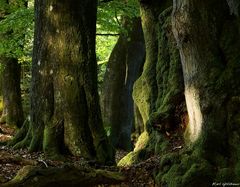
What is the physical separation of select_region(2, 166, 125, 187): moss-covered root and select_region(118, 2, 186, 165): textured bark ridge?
166 centimetres

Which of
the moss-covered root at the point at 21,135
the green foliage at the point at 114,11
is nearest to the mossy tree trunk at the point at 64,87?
the moss-covered root at the point at 21,135

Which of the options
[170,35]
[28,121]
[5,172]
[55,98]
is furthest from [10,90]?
[5,172]

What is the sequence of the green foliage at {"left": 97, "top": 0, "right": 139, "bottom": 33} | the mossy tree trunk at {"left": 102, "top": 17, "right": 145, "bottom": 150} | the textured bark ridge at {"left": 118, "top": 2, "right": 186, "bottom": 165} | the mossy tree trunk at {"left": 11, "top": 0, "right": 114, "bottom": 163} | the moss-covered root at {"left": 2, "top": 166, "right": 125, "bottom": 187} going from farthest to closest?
the mossy tree trunk at {"left": 102, "top": 17, "right": 145, "bottom": 150} → the green foliage at {"left": 97, "top": 0, "right": 139, "bottom": 33} → the mossy tree trunk at {"left": 11, "top": 0, "right": 114, "bottom": 163} → the textured bark ridge at {"left": 118, "top": 2, "right": 186, "bottom": 165} → the moss-covered root at {"left": 2, "top": 166, "right": 125, "bottom": 187}

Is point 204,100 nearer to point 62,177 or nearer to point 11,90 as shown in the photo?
point 62,177

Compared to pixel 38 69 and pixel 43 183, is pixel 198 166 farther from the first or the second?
pixel 38 69

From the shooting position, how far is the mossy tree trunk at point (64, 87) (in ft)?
27.3

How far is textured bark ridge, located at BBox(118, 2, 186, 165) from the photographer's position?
294 inches

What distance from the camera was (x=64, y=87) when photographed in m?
8.38

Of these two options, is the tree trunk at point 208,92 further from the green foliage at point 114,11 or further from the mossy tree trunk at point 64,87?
the green foliage at point 114,11

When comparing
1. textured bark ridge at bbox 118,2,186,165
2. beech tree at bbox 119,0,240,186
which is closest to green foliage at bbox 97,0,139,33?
textured bark ridge at bbox 118,2,186,165

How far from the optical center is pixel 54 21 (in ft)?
28.0

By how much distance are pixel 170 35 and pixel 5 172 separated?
3.89m

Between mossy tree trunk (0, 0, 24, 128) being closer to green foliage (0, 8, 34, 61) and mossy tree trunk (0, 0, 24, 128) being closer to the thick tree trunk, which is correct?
the thick tree trunk

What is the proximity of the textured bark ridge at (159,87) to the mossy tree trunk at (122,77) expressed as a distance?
709 cm
